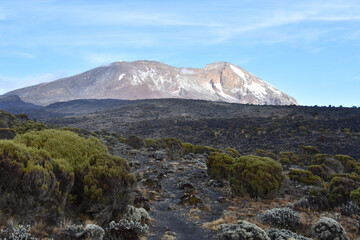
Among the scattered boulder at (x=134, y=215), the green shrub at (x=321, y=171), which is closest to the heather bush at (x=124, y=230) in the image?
the scattered boulder at (x=134, y=215)

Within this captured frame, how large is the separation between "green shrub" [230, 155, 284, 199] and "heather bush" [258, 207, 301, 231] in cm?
214

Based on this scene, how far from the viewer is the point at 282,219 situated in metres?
7.60

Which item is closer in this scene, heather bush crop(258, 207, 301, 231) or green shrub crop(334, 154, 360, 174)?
heather bush crop(258, 207, 301, 231)

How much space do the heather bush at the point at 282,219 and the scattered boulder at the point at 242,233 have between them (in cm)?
145

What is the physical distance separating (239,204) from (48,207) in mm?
6875


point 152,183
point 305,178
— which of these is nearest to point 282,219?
point 152,183

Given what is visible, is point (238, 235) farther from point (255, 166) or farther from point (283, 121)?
point (283, 121)

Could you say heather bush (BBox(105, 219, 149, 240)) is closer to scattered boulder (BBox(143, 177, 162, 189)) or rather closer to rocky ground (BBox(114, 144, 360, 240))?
rocky ground (BBox(114, 144, 360, 240))

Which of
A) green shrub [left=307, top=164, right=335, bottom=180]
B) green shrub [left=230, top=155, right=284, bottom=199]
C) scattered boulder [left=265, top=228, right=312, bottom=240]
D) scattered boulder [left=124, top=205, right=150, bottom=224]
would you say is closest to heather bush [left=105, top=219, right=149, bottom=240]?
scattered boulder [left=124, top=205, right=150, bottom=224]

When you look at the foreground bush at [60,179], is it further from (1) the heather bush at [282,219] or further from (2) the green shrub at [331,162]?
(2) the green shrub at [331,162]

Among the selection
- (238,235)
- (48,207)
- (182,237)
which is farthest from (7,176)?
(238,235)

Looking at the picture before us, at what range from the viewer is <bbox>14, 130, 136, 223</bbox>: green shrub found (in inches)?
236

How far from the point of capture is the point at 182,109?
7212 centimetres

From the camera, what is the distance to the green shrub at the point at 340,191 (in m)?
9.31
